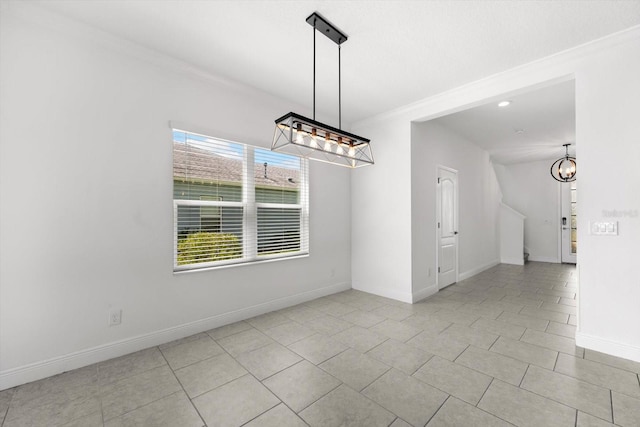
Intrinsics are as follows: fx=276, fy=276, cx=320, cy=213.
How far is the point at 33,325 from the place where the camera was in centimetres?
216

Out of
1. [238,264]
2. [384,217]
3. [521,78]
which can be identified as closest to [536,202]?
[384,217]

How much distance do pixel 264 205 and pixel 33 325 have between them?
2.32 meters

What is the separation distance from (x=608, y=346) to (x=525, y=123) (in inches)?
140

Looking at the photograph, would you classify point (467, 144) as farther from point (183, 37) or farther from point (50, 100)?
point (50, 100)

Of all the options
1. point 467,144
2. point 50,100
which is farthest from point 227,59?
point 467,144

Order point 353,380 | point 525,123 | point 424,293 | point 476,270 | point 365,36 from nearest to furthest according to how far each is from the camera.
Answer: point 353,380 → point 365,36 → point 424,293 → point 525,123 → point 476,270

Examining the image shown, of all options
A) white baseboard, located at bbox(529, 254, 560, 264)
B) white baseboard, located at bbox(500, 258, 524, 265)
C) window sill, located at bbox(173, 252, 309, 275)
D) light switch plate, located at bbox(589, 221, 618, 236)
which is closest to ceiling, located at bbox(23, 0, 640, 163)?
light switch plate, located at bbox(589, 221, 618, 236)

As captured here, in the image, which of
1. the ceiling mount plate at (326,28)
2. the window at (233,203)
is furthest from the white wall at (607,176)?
the window at (233,203)

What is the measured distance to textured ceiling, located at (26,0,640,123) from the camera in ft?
6.99

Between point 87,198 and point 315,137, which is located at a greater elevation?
point 315,137

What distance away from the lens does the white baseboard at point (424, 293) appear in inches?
159

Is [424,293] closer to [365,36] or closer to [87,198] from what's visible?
[365,36]

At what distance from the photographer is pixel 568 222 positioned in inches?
288

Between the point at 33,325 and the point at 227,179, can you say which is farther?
the point at 227,179
